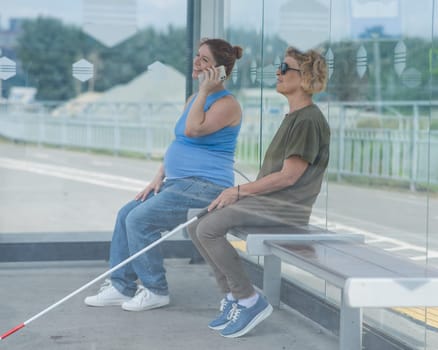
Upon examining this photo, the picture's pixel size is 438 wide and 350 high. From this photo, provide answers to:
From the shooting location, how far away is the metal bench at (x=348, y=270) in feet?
10.3

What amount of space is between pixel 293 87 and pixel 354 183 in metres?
0.52

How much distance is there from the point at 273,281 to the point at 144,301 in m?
0.68

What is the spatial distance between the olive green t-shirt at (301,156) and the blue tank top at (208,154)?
291 millimetres

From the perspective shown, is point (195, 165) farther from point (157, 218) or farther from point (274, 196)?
point (274, 196)

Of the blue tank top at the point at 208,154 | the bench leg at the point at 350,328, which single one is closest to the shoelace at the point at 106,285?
the blue tank top at the point at 208,154

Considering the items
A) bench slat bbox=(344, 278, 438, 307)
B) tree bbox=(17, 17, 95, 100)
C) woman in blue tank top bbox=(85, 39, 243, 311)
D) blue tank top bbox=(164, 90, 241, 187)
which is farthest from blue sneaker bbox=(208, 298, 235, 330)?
tree bbox=(17, 17, 95, 100)

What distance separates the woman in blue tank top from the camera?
4.56 metres

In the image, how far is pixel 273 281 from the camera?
4.98m

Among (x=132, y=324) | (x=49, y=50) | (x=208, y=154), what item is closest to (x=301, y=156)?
(x=208, y=154)

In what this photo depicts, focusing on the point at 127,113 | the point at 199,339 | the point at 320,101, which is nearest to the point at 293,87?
the point at 320,101

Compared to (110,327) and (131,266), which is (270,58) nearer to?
(131,266)

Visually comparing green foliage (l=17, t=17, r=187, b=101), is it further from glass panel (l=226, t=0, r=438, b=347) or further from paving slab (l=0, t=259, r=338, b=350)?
glass panel (l=226, t=0, r=438, b=347)

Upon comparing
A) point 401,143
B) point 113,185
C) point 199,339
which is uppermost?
point 401,143

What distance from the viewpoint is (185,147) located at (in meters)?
4.69
